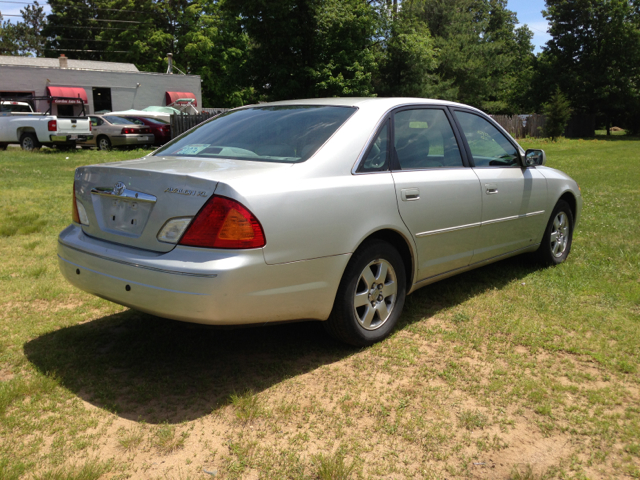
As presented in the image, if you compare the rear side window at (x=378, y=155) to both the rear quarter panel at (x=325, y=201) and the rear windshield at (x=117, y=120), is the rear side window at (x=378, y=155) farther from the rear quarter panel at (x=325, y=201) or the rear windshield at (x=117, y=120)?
the rear windshield at (x=117, y=120)

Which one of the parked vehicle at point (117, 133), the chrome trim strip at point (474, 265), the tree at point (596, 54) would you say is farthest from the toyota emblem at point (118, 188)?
the tree at point (596, 54)

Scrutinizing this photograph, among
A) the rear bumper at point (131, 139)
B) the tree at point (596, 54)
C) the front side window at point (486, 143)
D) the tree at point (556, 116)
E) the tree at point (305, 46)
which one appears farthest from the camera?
the tree at point (596, 54)

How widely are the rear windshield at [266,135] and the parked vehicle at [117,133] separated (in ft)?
56.9

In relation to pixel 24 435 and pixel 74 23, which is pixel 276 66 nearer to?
pixel 24 435

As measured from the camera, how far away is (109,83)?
33094 millimetres

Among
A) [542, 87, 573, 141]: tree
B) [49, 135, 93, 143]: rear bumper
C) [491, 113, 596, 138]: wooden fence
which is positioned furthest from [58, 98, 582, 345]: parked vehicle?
[542, 87, 573, 141]: tree

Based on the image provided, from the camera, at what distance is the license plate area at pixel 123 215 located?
10.5 feet

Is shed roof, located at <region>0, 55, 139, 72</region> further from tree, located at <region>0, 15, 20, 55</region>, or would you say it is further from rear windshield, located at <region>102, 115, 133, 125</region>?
tree, located at <region>0, 15, 20, 55</region>

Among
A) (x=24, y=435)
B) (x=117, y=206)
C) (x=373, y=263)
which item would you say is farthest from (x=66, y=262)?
(x=373, y=263)

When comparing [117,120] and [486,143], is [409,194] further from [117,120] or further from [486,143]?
[117,120]

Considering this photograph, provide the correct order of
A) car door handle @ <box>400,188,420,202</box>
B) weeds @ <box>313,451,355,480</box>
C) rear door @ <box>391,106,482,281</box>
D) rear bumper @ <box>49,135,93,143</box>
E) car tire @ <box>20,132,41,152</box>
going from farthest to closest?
car tire @ <box>20,132,41,152</box> → rear bumper @ <box>49,135,93,143</box> → rear door @ <box>391,106,482,281</box> → car door handle @ <box>400,188,420,202</box> → weeds @ <box>313,451,355,480</box>

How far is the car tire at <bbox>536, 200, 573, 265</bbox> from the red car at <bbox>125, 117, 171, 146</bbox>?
17384mm

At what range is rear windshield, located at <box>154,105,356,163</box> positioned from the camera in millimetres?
3613

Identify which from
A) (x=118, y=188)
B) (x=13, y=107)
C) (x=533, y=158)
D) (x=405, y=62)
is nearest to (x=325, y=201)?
(x=118, y=188)
